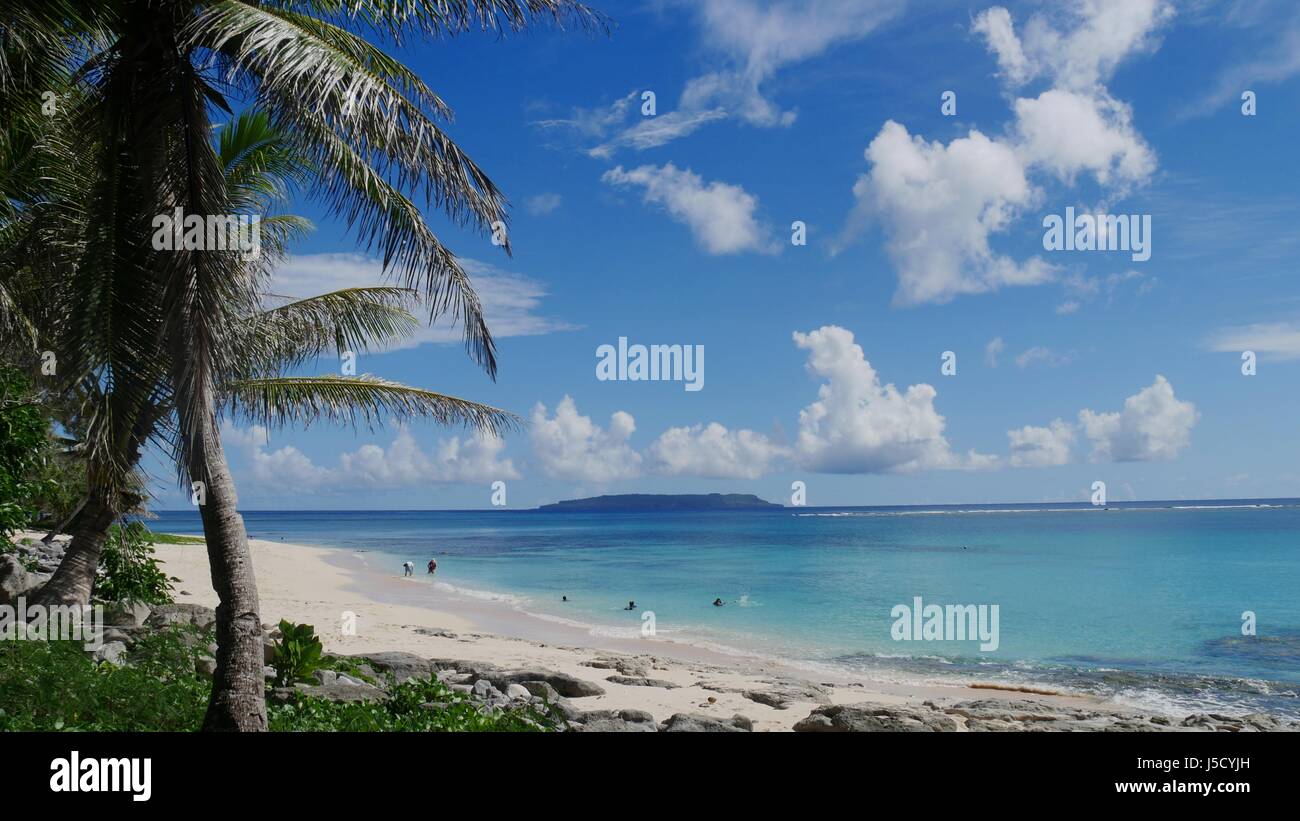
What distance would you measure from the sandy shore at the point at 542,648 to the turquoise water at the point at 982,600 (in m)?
1.79

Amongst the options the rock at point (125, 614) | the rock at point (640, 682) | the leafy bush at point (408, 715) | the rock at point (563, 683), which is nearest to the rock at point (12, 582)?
the rock at point (125, 614)

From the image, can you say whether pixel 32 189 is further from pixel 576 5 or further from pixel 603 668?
pixel 603 668

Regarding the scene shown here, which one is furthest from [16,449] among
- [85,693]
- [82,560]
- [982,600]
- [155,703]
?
[982,600]

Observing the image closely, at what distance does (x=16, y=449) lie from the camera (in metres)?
8.28

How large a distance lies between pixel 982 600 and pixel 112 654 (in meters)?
31.4

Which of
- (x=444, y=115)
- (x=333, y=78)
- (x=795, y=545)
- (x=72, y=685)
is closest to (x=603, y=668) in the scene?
(x=72, y=685)

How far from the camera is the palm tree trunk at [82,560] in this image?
978 centimetres

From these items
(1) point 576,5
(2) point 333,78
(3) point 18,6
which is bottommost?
(2) point 333,78

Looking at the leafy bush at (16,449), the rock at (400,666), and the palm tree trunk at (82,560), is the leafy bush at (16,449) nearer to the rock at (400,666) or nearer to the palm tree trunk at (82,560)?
the palm tree trunk at (82,560)

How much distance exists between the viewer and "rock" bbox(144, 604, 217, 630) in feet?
37.8

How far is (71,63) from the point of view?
8062 mm

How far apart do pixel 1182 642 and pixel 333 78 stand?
24.7m

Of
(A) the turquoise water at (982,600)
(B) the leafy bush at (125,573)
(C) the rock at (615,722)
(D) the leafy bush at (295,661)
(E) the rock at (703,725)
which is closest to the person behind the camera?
(D) the leafy bush at (295,661)
